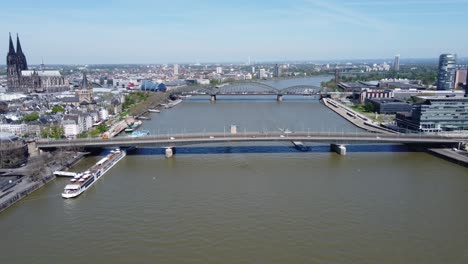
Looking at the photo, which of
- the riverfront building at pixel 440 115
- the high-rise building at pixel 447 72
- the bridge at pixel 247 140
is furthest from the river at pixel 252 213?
the high-rise building at pixel 447 72

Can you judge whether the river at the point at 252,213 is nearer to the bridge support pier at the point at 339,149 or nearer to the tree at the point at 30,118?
the bridge support pier at the point at 339,149

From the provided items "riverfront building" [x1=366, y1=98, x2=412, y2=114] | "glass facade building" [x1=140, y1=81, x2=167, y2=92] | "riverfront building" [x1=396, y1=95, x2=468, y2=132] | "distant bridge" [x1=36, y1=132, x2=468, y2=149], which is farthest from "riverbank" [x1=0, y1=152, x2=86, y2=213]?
"glass facade building" [x1=140, y1=81, x2=167, y2=92]

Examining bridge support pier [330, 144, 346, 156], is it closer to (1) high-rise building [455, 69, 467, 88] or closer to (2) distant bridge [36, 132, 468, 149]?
(2) distant bridge [36, 132, 468, 149]

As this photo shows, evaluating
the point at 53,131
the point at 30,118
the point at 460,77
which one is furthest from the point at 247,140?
the point at 460,77

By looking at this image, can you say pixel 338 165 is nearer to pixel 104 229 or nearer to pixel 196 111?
pixel 104 229

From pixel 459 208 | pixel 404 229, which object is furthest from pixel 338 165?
pixel 404 229
